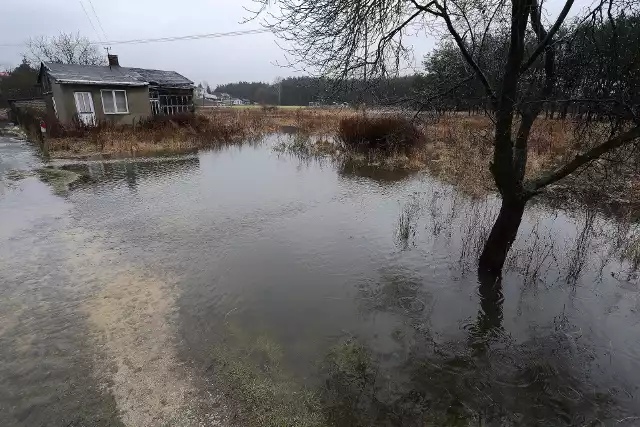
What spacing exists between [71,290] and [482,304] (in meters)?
5.41

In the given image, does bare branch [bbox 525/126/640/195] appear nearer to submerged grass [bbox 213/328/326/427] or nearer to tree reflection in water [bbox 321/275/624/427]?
tree reflection in water [bbox 321/275/624/427]

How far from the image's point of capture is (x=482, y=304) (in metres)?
4.80

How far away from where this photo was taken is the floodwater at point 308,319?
3219 mm

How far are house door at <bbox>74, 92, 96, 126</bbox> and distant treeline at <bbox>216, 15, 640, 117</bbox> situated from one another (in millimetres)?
18598

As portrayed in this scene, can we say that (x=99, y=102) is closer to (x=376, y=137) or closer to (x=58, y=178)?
(x=58, y=178)

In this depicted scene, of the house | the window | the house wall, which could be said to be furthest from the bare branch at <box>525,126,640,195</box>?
the window

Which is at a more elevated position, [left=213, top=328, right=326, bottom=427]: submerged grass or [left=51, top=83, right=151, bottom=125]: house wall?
[left=51, top=83, right=151, bottom=125]: house wall

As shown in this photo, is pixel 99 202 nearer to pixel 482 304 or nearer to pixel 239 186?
pixel 239 186

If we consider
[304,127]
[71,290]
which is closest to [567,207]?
[71,290]

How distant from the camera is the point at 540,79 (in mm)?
4457

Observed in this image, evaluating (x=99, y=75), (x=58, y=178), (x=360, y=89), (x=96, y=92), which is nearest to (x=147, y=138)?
(x=96, y=92)

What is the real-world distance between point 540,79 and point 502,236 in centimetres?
205

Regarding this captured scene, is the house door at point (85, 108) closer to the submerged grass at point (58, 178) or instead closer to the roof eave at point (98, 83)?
the roof eave at point (98, 83)

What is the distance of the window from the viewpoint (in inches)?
803
